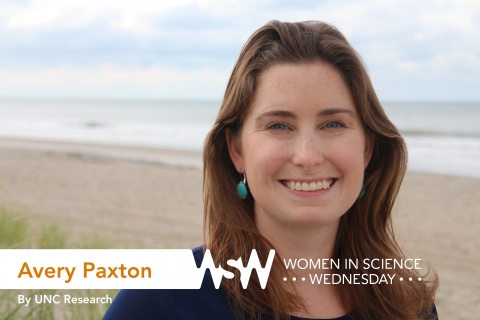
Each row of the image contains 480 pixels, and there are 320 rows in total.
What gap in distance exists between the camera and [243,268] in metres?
1.95

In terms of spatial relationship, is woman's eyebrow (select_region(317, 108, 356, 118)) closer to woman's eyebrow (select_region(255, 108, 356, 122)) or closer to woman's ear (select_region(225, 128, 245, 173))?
woman's eyebrow (select_region(255, 108, 356, 122))

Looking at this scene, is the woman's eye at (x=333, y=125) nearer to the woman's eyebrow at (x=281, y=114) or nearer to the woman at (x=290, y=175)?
the woman at (x=290, y=175)

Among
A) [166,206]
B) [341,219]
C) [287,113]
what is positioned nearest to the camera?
[287,113]

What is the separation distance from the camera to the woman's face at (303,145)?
1.85 meters

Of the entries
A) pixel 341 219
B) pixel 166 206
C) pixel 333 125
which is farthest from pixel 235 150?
pixel 166 206

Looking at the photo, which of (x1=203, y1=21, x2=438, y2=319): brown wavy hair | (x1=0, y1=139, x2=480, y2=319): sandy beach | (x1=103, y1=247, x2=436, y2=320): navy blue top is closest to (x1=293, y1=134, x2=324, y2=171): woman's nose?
(x1=203, y1=21, x2=438, y2=319): brown wavy hair

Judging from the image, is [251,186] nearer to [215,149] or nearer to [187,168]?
[215,149]

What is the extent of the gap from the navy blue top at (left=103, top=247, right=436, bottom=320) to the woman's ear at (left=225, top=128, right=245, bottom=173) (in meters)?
0.47

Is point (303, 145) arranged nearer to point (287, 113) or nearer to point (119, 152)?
point (287, 113)

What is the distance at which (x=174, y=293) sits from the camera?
1768 mm

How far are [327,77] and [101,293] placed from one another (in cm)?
265

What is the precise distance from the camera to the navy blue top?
171 cm

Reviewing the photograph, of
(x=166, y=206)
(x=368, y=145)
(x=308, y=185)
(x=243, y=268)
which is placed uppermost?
(x=166, y=206)

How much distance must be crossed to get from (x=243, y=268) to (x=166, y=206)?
31.1ft
